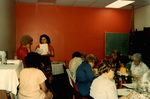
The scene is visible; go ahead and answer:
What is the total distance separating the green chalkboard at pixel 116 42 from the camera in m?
6.89

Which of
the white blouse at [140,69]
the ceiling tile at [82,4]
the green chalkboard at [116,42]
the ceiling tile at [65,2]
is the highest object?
the ceiling tile at [65,2]

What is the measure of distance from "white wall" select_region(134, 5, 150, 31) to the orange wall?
0.31 m

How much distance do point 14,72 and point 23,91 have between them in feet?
1.08

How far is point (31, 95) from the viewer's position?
247 cm

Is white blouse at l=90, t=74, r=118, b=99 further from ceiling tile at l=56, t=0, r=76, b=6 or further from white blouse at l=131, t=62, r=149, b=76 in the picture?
ceiling tile at l=56, t=0, r=76, b=6

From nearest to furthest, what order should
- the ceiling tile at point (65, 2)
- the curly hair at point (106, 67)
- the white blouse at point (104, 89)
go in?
the white blouse at point (104, 89), the curly hair at point (106, 67), the ceiling tile at point (65, 2)

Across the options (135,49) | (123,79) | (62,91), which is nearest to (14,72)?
(123,79)

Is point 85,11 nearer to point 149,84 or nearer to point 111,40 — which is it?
point 111,40

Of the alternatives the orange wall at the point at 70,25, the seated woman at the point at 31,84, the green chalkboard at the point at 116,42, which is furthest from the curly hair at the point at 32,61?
the green chalkboard at the point at 116,42

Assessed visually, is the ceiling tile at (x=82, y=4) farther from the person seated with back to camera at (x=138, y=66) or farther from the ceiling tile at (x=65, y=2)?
the person seated with back to camera at (x=138, y=66)

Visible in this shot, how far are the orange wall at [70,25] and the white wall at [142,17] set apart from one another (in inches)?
12.4

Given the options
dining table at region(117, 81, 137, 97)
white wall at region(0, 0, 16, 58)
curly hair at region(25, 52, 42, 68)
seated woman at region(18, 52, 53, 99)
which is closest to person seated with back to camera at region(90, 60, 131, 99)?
dining table at region(117, 81, 137, 97)

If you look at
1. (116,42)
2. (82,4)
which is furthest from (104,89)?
(116,42)

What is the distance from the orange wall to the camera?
626 cm
